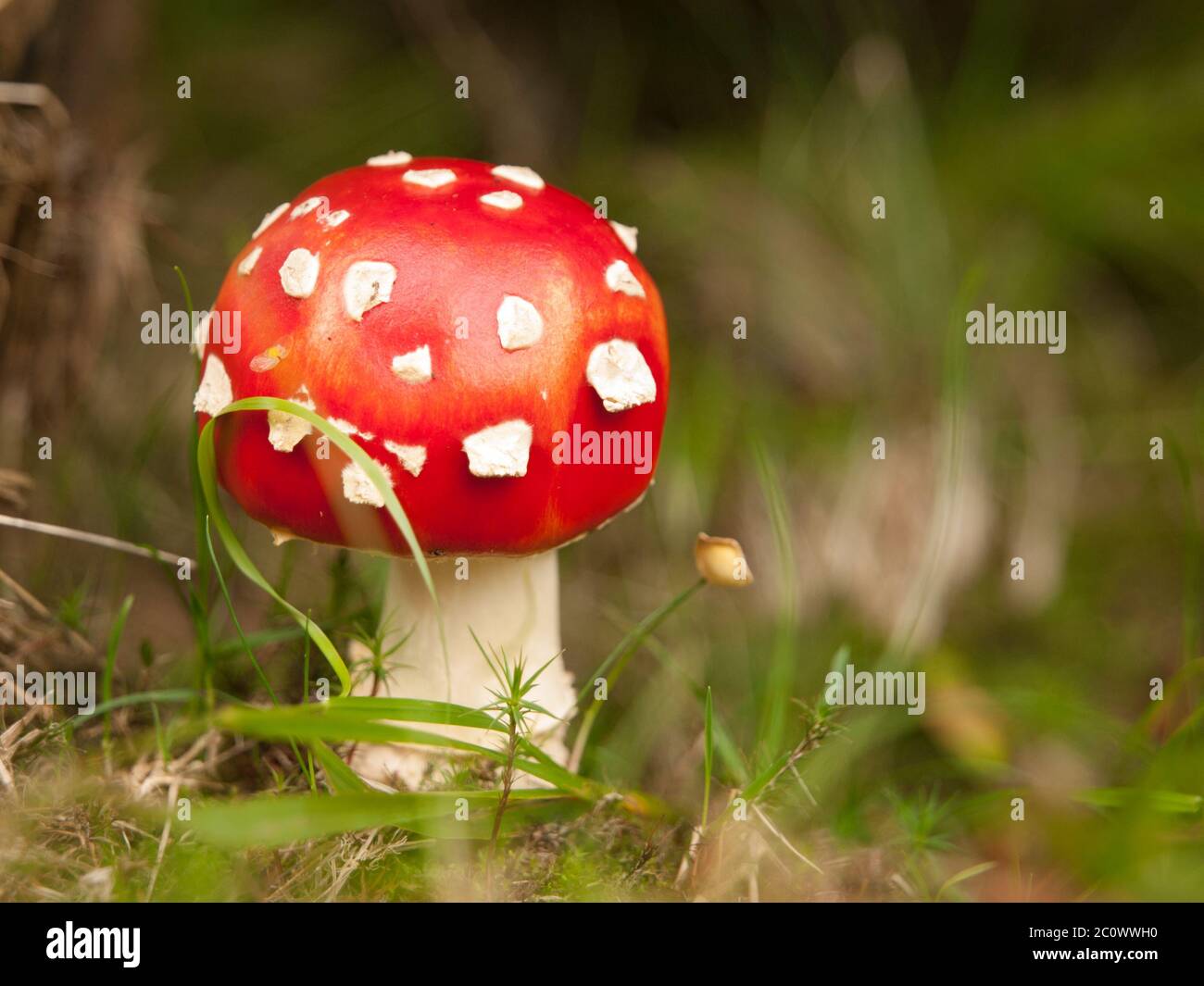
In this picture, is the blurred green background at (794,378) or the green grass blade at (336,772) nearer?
the green grass blade at (336,772)

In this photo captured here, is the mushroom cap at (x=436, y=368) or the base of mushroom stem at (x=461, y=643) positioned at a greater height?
the mushroom cap at (x=436, y=368)

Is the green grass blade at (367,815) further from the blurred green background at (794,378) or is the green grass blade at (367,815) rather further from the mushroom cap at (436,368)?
the mushroom cap at (436,368)

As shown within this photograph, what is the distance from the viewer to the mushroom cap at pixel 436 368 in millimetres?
1944

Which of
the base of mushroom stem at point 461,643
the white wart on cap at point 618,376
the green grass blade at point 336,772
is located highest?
the white wart on cap at point 618,376

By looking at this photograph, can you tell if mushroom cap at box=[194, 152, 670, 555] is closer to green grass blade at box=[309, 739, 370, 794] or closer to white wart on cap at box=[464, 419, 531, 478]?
white wart on cap at box=[464, 419, 531, 478]

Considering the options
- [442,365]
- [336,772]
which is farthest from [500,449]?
[336,772]

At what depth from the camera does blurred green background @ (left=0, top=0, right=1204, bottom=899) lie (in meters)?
2.47

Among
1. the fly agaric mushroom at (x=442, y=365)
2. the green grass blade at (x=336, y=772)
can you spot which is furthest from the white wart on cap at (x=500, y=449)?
the green grass blade at (x=336, y=772)

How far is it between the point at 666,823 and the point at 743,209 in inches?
99.4

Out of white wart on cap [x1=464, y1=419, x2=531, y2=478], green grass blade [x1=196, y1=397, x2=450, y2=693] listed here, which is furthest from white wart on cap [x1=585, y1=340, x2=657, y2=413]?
green grass blade [x1=196, y1=397, x2=450, y2=693]

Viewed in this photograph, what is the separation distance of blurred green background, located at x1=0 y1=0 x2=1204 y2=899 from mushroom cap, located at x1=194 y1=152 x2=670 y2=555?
508 mm

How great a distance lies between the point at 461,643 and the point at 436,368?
0.76 meters
